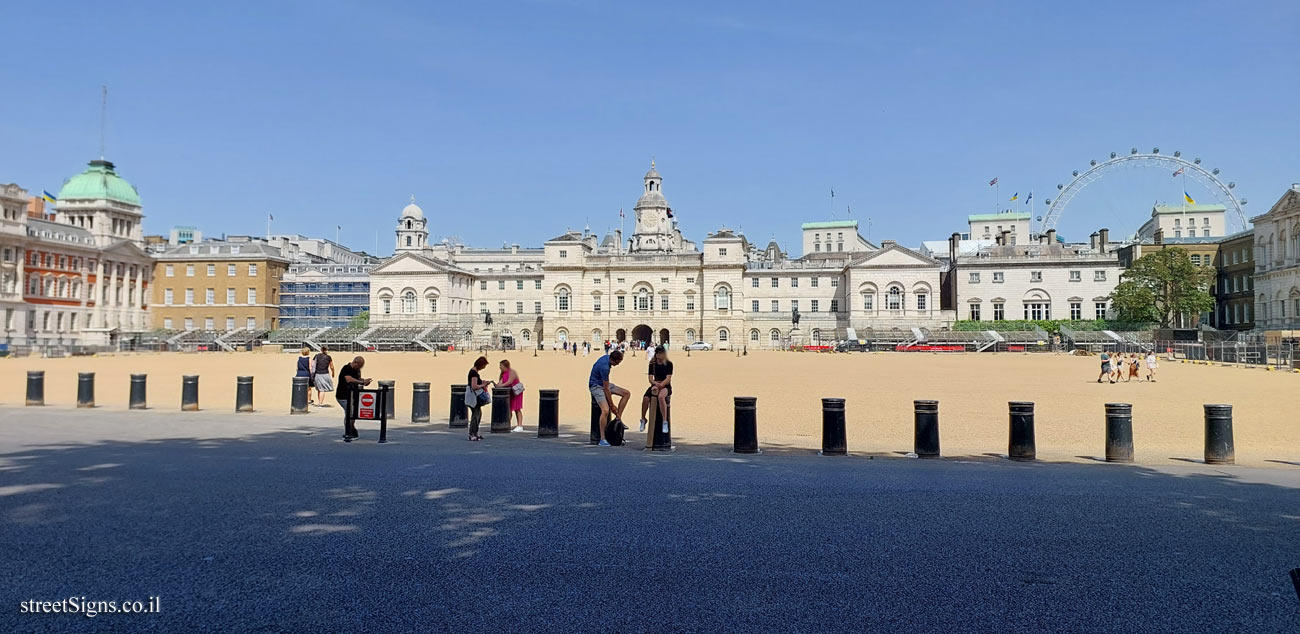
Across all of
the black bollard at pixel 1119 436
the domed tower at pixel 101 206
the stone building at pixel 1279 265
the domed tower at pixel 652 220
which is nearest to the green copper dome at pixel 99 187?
the domed tower at pixel 101 206

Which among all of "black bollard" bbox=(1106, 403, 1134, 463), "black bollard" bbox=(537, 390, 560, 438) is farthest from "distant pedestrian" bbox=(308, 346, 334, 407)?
"black bollard" bbox=(1106, 403, 1134, 463)

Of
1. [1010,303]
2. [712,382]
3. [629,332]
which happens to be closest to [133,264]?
[629,332]

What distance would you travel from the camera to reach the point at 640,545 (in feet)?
21.6

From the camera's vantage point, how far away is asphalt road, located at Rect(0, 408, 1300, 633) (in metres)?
5.05

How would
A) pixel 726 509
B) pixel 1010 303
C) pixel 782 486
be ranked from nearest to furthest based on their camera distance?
pixel 726 509, pixel 782 486, pixel 1010 303

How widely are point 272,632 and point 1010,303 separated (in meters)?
88.7

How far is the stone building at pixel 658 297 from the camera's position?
87812mm

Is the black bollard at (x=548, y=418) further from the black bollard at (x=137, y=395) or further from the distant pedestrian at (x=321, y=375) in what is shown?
the black bollard at (x=137, y=395)

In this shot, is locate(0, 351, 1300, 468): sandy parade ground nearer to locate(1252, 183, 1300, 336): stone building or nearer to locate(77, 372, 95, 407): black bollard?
locate(77, 372, 95, 407): black bollard

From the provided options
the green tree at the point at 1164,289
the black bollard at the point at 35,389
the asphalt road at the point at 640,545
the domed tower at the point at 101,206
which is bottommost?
the asphalt road at the point at 640,545

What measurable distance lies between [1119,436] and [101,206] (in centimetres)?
10196

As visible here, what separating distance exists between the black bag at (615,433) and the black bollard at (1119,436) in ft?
23.3

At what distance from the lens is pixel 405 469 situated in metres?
10.5

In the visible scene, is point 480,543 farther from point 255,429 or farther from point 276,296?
point 276,296
